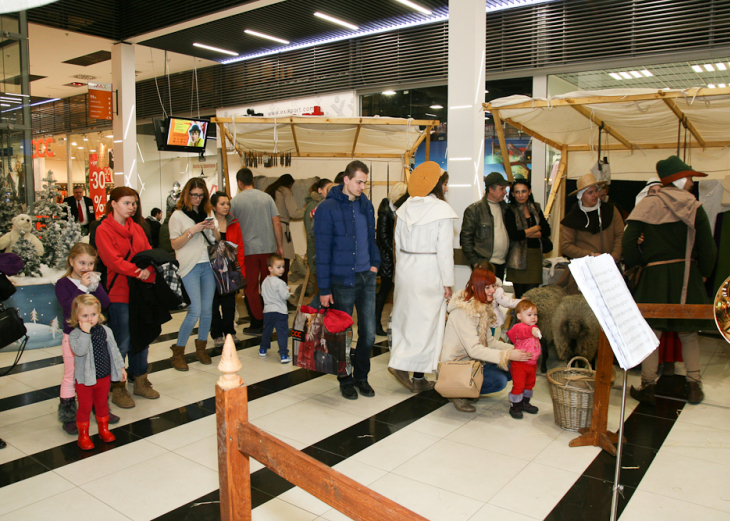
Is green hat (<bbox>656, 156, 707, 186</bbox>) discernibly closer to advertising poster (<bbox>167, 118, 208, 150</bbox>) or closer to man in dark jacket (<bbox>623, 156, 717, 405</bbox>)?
man in dark jacket (<bbox>623, 156, 717, 405</bbox>)

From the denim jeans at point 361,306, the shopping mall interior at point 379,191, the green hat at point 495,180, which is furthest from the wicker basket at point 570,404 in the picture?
the green hat at point 495,180

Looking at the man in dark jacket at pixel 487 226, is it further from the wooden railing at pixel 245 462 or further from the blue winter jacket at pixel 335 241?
the wooden railing at pixel 245 462

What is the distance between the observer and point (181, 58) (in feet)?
37.8

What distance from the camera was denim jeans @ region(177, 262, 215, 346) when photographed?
478 cm

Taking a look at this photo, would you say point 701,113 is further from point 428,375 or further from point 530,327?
point 428,375

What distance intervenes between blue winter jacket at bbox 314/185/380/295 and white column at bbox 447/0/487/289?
1.94m

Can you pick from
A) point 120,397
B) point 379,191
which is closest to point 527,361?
point 120,397

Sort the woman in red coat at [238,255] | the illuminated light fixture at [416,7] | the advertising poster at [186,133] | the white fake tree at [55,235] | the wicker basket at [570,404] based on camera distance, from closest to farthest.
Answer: the wicker basket at [570,404] < the woman in red coat at [238,255] < the white fake tree at [55,235] < the illuminated light fixture at [416,7] < the advertising poster at [186,133]

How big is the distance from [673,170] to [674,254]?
1.97 feet

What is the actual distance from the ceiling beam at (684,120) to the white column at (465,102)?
66.7 inches

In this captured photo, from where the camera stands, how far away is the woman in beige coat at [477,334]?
382 cm

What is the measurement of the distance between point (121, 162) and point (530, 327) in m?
8.30

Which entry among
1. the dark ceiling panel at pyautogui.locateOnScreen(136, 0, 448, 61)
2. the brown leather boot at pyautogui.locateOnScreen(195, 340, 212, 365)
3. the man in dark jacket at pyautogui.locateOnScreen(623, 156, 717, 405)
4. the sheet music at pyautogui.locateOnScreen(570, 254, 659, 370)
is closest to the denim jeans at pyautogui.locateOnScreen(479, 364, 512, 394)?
the man in dark jacket at pyautogui.locateOnScreen(623, 156, 717, 405)

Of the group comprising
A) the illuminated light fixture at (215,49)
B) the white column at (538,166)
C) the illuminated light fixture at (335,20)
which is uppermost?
the illuminated light fixture at (335,20)
